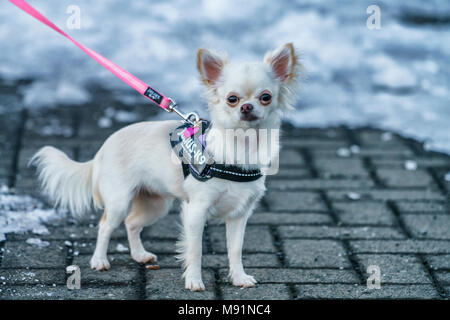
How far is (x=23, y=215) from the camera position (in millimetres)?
4031

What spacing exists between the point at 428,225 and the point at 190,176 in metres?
1.74

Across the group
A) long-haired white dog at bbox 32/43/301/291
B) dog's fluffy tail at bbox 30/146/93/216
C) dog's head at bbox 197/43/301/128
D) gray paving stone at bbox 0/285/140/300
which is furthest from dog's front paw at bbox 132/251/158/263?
dog's head at bbox 197/43/301/128

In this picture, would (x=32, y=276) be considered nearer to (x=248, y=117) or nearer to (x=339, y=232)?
(x=248, y=117)

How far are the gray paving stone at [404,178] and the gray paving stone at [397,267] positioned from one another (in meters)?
1.15

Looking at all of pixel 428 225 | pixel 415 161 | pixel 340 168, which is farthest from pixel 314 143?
pixel 428 225

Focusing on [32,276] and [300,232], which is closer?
[32,276]

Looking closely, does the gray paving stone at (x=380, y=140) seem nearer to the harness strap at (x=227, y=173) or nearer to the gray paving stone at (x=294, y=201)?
the gray paving stone at (x=294, y=201)

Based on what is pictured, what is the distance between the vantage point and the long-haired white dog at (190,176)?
9.55 ft

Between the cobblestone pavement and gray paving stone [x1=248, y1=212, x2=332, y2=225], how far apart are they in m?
0.01

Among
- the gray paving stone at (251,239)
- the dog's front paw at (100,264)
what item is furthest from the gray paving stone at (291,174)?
the dog's front paw at (100,264)

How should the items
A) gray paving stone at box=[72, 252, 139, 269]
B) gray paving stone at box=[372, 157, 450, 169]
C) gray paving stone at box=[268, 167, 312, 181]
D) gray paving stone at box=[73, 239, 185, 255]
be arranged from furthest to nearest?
gray paving stone at box=[372, 157, 450, 169] < gray paving stone at box=[268, 167, 312, 181] < gray paving stone at box=[73, 239, 185, 255] < gray paving stone at box=[72, 252, 139, 269]

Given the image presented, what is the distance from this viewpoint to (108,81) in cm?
666

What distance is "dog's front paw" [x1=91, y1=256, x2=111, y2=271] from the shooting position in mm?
3410

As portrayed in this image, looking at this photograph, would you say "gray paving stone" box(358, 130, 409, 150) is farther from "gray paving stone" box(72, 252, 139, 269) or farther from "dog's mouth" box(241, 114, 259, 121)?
"dog's mouth" box(241, 114, 259, 121)
